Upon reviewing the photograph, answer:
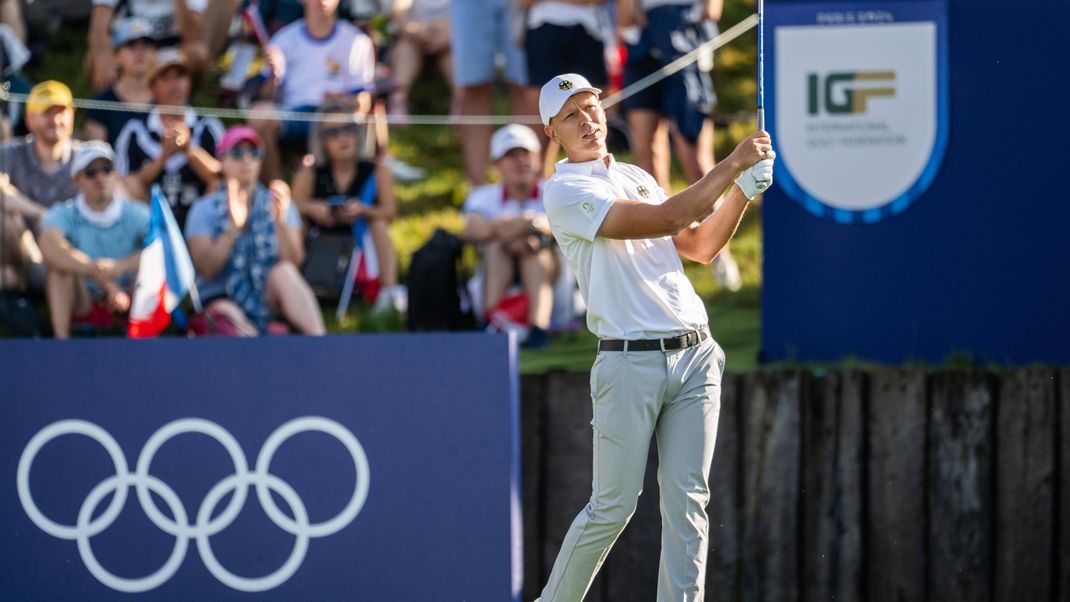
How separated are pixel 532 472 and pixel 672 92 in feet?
9.21

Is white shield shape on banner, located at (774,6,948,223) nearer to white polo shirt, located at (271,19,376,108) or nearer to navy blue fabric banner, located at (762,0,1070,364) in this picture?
navy blue fabric banner, located at (762,0,1070,364)

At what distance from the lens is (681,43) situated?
27.2 ft

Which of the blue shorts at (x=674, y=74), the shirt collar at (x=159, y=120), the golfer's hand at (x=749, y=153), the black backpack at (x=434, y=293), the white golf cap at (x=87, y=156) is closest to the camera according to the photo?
the golfer's hand at (x=749, y=153)

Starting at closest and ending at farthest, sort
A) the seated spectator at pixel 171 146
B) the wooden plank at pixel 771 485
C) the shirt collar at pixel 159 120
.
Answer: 1. the wooden plank at pixel 771 485
2. the seated spectator at pixel 171 146
3. the shirt collar at pixel 159 120

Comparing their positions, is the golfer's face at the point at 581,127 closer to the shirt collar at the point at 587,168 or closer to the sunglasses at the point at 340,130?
the shirt collar at the point at 587,168

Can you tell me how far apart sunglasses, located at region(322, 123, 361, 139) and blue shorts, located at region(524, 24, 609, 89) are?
1.07m

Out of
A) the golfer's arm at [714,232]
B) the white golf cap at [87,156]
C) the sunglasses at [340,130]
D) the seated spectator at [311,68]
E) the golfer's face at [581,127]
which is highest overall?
the seated spectator at [311,68]

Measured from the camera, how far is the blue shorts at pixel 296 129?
9.02m

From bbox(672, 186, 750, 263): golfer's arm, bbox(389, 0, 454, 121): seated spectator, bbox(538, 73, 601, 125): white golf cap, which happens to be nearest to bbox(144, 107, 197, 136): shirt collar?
bbox(389, 0, 454, 121): seated spectator

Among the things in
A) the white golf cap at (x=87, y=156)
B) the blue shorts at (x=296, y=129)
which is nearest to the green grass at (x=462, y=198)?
the blue shorts at (x=296, y=129)

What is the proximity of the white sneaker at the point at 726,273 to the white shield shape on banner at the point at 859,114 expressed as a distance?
4.86 feet

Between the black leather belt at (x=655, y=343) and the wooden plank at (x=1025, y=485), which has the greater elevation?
the black leather belt at (x=655, y=343)

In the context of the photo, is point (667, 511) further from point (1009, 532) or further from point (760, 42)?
point (1009, 532)

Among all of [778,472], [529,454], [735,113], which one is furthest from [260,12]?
[778,472]
